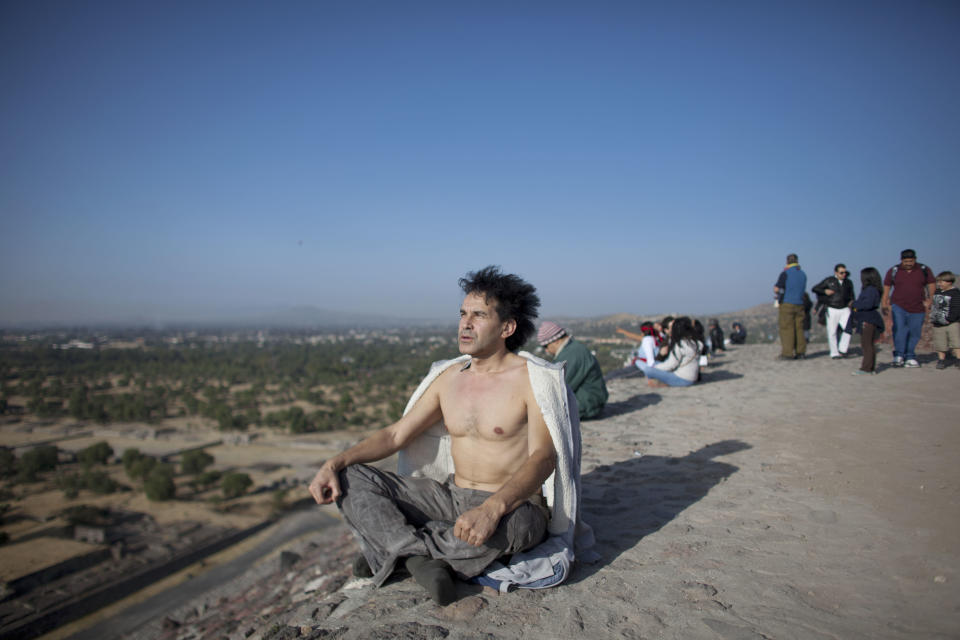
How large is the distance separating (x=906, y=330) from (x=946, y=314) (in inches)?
46.3

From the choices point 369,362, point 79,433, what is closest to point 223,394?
point 79,433

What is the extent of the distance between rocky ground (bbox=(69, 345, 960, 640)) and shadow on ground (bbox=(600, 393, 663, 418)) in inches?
48.9

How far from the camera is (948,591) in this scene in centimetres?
236

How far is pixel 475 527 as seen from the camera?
2.25 m

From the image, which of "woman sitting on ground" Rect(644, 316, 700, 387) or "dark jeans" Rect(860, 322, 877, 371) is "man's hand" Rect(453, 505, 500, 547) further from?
"dark jeans" Rect(860, 322, 877, 371)

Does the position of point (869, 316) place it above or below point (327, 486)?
above

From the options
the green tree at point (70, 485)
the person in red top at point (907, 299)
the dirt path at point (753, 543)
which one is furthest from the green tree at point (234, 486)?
the person in red top at point (907, 299)

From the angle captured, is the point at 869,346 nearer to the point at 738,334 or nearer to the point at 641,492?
the point at 641,492

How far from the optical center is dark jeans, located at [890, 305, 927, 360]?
338 inches

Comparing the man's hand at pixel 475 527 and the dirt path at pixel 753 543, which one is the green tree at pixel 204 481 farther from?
the man's hand at pixel 475 527

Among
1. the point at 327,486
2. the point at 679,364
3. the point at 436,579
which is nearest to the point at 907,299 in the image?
the point at 679,364

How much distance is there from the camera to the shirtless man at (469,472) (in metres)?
2.41

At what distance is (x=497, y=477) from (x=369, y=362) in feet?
236

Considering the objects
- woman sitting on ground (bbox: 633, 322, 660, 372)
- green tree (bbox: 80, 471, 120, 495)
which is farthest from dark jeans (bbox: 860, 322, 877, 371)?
green tree (bbox: 80, 471, 120, 495)
